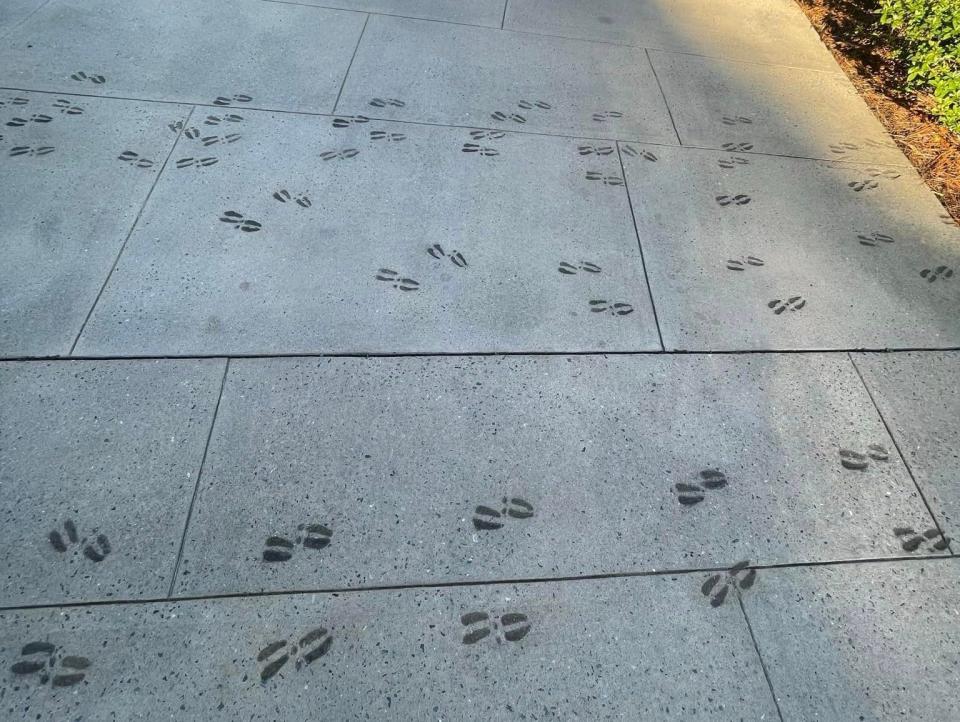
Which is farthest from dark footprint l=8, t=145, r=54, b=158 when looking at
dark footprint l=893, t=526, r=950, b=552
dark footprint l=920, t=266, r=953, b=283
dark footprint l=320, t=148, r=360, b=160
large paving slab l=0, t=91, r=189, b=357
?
dark footprint l=920, t=266, r=953, b=283

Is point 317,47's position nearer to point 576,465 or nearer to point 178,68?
point 178,68

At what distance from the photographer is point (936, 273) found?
2855 millimetres

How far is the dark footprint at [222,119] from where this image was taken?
3.20 metres

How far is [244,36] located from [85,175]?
5.47 feet

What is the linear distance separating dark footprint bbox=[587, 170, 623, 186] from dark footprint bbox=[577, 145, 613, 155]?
0.63 ft

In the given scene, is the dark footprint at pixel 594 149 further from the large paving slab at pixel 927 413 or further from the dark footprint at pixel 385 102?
the large paving slab at pixel 927 413

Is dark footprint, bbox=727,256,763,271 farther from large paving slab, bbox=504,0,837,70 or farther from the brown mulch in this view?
large paving slab, bbox=504,0,837,70

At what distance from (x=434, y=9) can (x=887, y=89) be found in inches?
131

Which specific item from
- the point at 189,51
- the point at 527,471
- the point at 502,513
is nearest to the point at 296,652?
the point at 502,513

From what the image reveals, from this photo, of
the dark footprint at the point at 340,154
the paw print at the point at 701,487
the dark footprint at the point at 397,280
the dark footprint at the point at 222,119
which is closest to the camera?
the paw print at the point at 701,487

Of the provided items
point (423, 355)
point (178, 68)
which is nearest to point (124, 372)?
point (423, 355)

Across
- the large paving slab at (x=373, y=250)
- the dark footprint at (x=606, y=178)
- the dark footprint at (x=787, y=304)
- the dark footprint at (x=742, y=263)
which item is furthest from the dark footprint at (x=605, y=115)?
the dark footprint at (x=787, y=304)

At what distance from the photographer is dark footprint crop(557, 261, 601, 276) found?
2678 millimetres

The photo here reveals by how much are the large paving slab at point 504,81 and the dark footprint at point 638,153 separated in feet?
0.41
